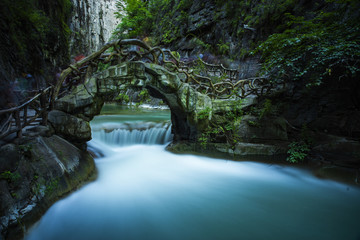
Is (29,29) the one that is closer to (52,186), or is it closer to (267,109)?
(52,186)

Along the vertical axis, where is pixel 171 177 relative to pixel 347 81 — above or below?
below

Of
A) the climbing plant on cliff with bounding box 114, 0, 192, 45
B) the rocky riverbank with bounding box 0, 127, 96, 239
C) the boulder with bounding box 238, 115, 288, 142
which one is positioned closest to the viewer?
the rocky riverbank with bounding box 0, 127, 96, 239

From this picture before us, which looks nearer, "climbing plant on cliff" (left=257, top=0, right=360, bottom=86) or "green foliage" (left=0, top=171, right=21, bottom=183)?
"green foliage" (left=0, top=171, right=21, bottom=183)

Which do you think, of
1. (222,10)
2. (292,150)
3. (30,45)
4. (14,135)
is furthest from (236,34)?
(14,135)

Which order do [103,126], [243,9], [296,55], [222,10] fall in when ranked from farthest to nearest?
1. [222,10]
2. [243,9]
3. [103,126]
4. [296,55]

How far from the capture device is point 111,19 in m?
36.5

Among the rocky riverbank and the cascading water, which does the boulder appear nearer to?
the cascading water

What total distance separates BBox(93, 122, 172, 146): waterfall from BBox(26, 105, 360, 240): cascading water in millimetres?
2164

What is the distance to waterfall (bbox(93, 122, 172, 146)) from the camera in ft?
→ 25.7

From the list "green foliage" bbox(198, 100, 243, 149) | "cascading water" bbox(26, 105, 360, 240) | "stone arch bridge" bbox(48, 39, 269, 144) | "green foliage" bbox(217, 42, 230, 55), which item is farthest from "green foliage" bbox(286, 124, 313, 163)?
"green foliage" bbox(217, 42, 230, 55)

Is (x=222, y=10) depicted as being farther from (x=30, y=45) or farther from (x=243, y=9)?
(x=30, y=45)

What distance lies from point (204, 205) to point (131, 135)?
5.60 metres

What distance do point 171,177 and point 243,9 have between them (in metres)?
14.0

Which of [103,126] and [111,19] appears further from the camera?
[111,19]
